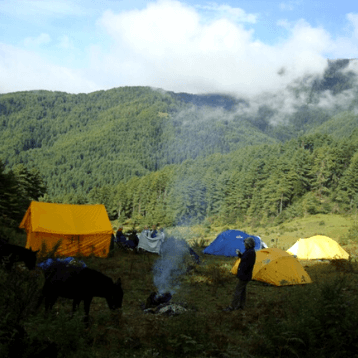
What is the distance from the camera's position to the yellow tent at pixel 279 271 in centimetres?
1199

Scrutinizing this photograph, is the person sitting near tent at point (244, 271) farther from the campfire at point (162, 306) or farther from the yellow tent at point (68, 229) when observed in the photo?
the yellow tent at point (68, 229)

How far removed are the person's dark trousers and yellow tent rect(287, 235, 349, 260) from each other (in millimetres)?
10829

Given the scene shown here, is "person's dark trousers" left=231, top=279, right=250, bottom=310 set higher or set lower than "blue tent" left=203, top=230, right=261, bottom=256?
higher

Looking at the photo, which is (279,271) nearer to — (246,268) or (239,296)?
(239,296)

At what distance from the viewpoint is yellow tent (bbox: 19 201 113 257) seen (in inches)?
601

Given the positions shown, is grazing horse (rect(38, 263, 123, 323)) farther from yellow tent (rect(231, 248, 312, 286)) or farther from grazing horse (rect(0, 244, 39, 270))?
yellow tent (rect(231, 248, 312, 286))

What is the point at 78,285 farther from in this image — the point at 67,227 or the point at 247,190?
the point at 247,190

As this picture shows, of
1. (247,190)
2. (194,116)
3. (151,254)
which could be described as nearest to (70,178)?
(194,116)

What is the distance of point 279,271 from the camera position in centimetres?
1211

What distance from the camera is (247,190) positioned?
55531 mm

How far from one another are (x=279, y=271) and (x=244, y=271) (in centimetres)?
449

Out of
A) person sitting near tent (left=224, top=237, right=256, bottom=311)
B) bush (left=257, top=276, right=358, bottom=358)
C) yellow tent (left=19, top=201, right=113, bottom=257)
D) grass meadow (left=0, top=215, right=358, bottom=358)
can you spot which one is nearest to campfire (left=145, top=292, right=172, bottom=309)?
grass meadow (left=0, top=215, right=358, bottom=358)

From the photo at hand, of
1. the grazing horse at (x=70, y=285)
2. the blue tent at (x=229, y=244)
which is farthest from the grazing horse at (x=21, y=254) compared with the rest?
the blue tent at (x=229, y=244)

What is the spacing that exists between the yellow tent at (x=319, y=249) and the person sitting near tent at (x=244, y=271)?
10888 mm
